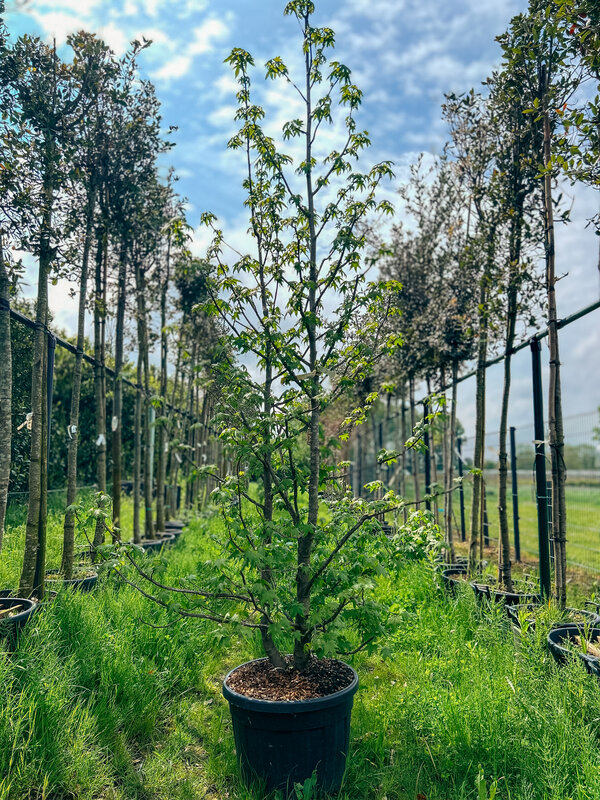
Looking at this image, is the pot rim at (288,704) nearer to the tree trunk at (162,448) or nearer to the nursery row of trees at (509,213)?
the nursery row of trees at (509,213)

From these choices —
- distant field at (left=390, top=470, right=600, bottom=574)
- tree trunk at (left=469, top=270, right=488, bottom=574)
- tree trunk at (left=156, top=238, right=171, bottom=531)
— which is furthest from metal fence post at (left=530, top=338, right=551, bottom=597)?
tree trunk at (left=156, top=238, right=171, bottom=531)

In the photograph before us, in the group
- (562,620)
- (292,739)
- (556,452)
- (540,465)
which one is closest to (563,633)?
(562,620)

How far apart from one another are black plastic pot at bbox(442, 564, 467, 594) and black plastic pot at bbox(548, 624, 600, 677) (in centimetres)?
138

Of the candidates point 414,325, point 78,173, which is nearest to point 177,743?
point 78,173

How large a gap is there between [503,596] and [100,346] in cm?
484

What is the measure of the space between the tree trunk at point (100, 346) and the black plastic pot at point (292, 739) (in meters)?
3.64

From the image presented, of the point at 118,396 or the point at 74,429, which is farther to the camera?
the point at 118,396

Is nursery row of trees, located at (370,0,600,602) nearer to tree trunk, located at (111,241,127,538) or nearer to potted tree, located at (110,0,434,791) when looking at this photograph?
potted tree, located at (110,0,434,791)

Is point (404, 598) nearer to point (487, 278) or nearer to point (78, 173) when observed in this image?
point (487, 278)

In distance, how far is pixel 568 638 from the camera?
4.01 meters

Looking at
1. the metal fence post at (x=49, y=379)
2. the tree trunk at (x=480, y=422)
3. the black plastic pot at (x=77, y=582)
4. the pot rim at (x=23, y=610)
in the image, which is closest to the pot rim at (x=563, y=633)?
the tree trunk at (x=480, y=422)

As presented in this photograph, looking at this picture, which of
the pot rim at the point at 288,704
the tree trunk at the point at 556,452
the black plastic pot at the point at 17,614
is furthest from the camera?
the tree trunk at the point at 556,452

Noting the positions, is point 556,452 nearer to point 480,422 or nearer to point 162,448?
point 480,422

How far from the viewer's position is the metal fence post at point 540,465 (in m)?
5.02
